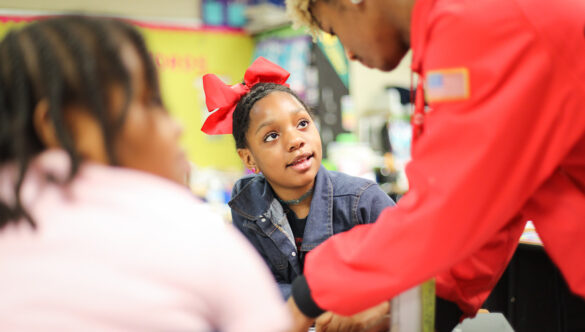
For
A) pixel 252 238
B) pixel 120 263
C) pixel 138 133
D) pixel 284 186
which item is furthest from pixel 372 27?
pixel 252 238

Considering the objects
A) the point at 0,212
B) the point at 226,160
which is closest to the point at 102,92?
the point at 0,212

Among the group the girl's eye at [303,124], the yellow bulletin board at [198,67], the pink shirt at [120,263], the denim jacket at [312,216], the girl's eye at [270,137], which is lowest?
the yellow bulletin board at [198,67]

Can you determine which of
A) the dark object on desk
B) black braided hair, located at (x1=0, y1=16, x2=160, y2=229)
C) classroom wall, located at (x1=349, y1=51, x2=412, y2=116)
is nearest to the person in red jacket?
black braided hair, located at (x1=0, y1=16, x2=160, y2=229)

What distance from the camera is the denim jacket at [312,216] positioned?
147cm

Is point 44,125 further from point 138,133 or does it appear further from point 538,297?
point 538,297

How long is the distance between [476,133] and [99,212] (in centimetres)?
53

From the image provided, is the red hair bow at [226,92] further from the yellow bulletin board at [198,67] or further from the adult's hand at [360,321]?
the yellow bulletin board at [198,67]

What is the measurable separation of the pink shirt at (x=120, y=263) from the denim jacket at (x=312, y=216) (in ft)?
2.79

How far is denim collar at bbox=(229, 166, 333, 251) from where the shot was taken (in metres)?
1.46

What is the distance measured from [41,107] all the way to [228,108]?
1.04 meters

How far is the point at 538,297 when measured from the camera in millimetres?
2039

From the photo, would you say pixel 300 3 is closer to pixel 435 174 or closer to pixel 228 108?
pixel 435 174

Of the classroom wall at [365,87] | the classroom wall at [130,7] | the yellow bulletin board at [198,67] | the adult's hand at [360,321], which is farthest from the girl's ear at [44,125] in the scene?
the yellow bulletin board at [198,67]

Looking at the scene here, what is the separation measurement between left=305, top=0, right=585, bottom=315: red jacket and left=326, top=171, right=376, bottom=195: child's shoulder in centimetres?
66
